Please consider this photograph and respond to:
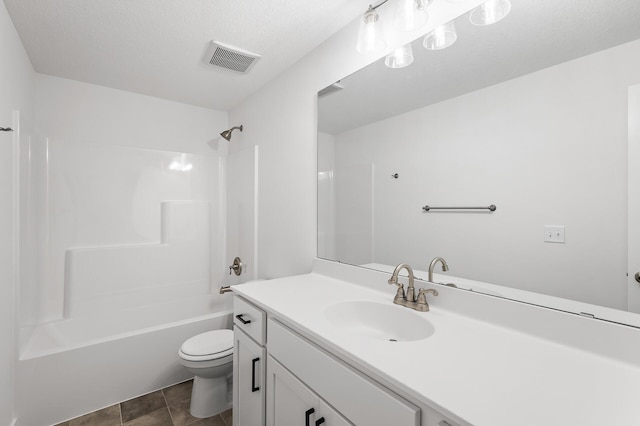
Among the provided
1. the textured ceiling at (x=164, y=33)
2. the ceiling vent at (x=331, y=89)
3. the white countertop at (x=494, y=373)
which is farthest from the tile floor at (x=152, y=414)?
the textured ceiling at (x=164, y=33)

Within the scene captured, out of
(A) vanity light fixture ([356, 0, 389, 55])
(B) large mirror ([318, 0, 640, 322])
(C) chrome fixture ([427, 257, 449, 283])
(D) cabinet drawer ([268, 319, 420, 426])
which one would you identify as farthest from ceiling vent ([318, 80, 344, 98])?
(D) cabinet drawer ([268, 319, 420, 426])

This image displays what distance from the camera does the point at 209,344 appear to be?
1.95 metres

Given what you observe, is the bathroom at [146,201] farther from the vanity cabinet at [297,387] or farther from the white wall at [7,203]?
the vanity cabinet at [297,387]

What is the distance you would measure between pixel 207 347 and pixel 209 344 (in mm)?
44

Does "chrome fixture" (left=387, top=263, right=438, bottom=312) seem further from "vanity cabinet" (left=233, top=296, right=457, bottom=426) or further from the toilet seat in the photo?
the toilet seat

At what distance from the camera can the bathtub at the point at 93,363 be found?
173cm

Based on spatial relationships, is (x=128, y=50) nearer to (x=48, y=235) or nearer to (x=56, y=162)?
(x=56, y=162)

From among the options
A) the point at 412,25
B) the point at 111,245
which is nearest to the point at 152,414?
the point at 111,245

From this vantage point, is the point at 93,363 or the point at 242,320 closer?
the point at 242,320

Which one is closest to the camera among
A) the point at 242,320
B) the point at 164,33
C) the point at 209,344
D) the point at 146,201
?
the point at 242,320

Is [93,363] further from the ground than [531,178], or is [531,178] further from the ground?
[531,178]

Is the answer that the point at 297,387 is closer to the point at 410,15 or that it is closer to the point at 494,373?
the point at 494,373

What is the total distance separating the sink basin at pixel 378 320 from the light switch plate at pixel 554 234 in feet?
1.52

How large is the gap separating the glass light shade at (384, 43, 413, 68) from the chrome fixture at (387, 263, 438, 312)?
89cm
